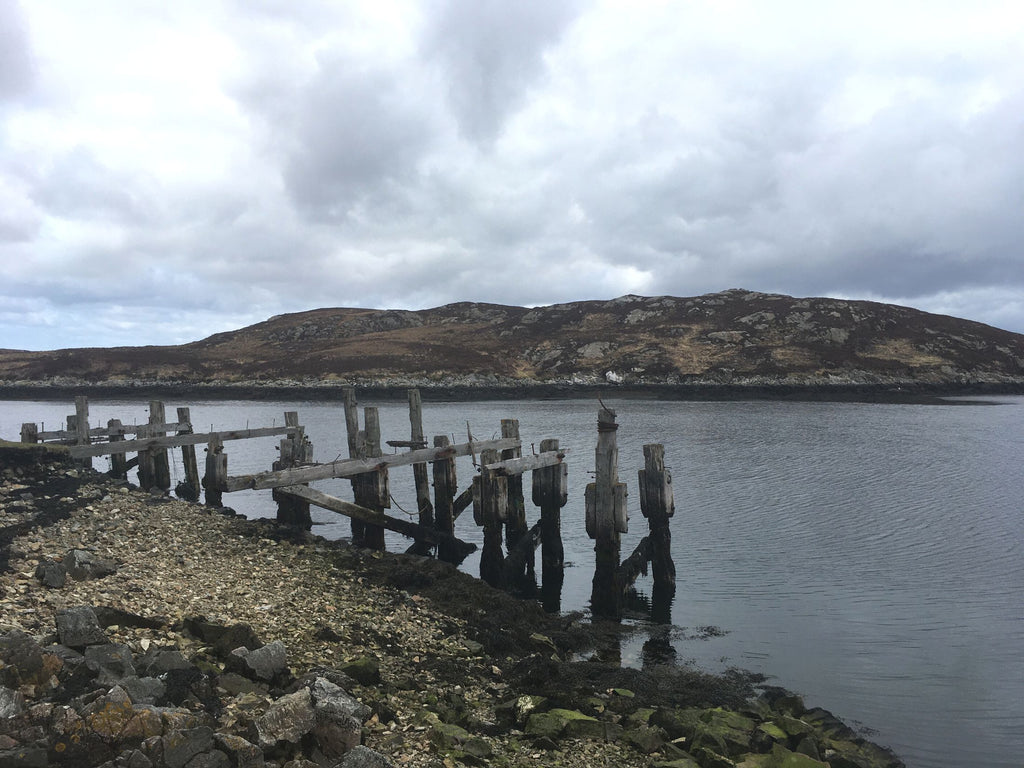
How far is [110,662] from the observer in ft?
22.2

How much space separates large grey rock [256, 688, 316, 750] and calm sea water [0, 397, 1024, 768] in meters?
7.25

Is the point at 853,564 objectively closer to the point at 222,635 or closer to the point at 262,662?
the point at 262,662

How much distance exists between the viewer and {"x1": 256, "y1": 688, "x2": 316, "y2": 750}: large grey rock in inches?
239

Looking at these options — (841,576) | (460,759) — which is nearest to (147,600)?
(460,759)

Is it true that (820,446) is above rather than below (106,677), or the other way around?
below

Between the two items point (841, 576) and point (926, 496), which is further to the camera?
point (926, 496)

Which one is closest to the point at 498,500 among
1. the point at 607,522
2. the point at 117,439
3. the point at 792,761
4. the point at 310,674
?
the point at 607,522

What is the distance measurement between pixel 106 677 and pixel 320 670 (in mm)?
2445

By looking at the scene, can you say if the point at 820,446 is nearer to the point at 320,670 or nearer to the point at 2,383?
the point at 320,670

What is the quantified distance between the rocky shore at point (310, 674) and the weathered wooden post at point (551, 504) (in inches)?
110

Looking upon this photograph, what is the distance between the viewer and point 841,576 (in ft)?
56.3

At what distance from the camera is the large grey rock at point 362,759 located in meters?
5.95

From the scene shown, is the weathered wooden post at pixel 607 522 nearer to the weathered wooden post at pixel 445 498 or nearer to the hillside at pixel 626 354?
the weathered wooden post at pixel 445 498

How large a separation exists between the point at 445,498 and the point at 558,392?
68340 millimetres
